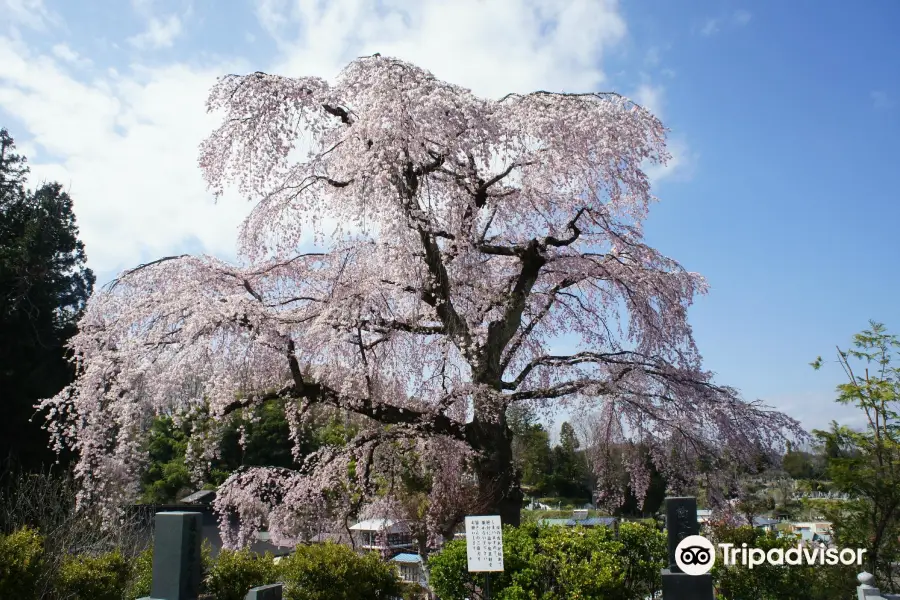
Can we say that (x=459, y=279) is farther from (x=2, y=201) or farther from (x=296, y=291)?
(x=2, y=201)

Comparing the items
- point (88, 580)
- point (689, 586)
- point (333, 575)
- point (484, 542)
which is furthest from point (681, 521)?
point (88, 580)

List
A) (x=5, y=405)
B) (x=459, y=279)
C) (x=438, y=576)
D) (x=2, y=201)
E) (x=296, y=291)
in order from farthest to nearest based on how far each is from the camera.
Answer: (x=2, y=201), (x=5, y=405), (x=296, y=291), (x=459, y=279), (x=438, y=576)

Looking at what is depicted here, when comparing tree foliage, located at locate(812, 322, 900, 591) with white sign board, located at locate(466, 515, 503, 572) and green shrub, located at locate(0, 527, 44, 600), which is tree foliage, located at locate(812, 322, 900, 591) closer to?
white sign board, located at locate(466, 515, 503, 572)

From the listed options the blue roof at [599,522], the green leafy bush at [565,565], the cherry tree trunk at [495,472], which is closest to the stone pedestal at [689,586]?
the green leafy bush at [565,565]

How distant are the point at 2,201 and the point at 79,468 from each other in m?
10.2

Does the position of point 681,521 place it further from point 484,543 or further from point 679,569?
point 484,543

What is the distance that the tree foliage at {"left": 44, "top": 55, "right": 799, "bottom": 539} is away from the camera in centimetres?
696

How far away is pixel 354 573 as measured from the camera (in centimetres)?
687

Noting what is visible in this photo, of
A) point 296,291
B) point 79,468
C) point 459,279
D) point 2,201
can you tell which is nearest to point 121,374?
point 79,468

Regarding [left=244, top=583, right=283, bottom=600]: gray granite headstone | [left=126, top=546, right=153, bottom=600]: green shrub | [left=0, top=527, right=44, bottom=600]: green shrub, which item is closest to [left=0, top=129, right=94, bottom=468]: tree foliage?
[left=126, top=546, right=153, bottom=600]: green shrub

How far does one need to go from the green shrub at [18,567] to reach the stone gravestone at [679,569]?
579 cm

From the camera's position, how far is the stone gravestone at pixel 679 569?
16.6 feet

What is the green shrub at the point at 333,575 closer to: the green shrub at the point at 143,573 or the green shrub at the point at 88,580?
the green shrub at the point at 143,573

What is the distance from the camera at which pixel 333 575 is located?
6.76 m
